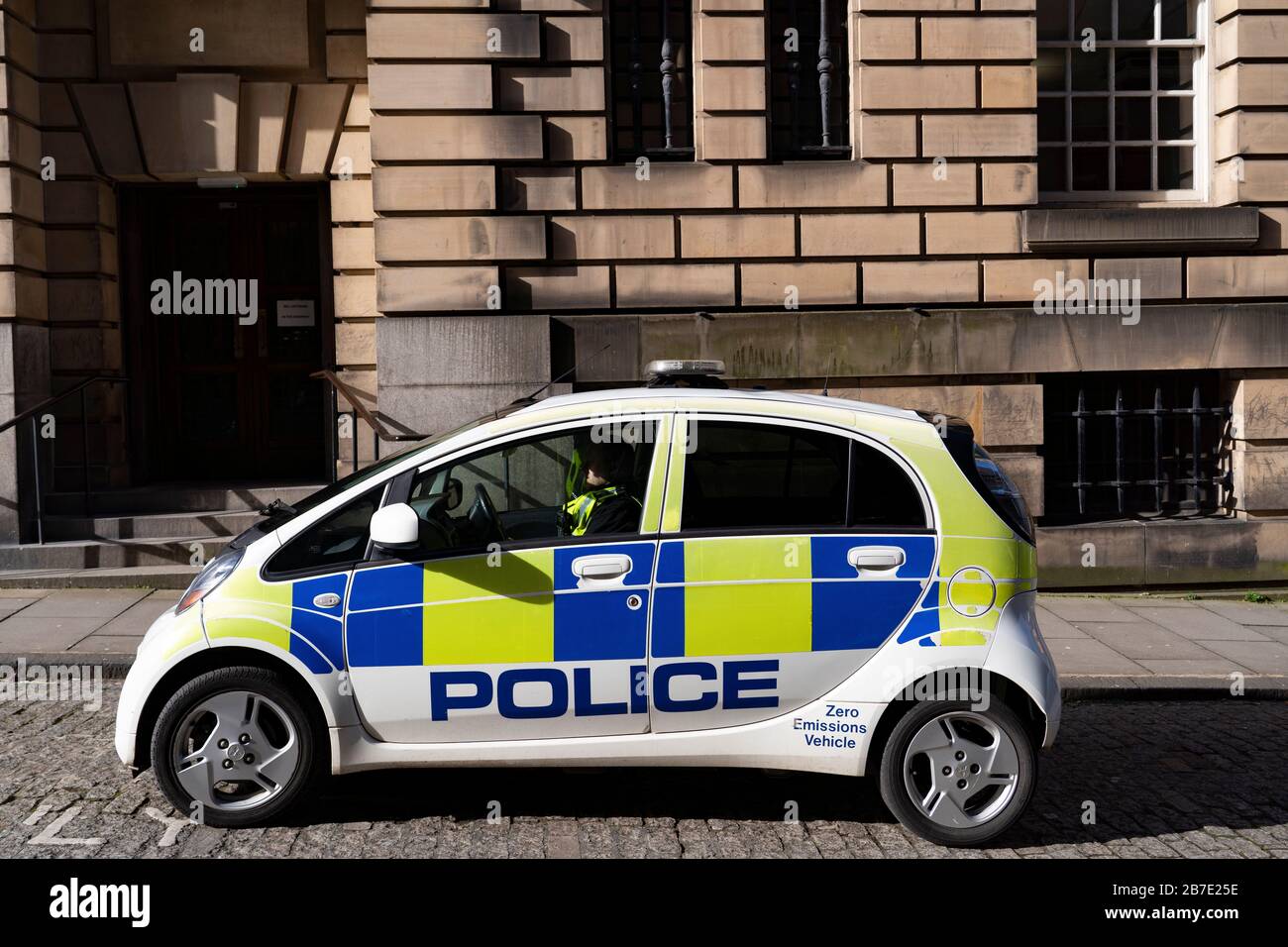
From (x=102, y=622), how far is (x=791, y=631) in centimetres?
580

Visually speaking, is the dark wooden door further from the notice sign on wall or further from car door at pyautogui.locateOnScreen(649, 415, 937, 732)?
car door at pyautogui.locateOnScreen(649, 415, 937, 732)

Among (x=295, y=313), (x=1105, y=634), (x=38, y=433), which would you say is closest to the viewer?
(x=1105, y=634)

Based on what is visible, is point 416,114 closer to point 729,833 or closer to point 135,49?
point 135,49

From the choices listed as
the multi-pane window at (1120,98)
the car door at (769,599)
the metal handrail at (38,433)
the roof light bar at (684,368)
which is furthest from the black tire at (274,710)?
the multi-pane window at (1120,98)

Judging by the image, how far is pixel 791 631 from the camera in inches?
187

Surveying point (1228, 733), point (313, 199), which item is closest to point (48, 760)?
point (1228, 733)

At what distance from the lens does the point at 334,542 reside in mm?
4883

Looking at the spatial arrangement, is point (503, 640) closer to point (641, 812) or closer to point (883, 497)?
point (641, 812)

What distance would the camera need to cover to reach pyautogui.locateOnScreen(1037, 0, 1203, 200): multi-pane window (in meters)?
11.5

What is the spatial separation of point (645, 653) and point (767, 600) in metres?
0.50

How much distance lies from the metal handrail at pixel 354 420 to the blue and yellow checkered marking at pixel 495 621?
17.9 feet

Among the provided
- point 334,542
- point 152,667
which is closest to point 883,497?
point 334,542

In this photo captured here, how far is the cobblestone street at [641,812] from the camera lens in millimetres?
4715

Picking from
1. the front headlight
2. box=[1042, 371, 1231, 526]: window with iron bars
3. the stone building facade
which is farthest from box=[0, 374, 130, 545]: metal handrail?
box=[1042, 371, 1231, 526]: window with iron bars
